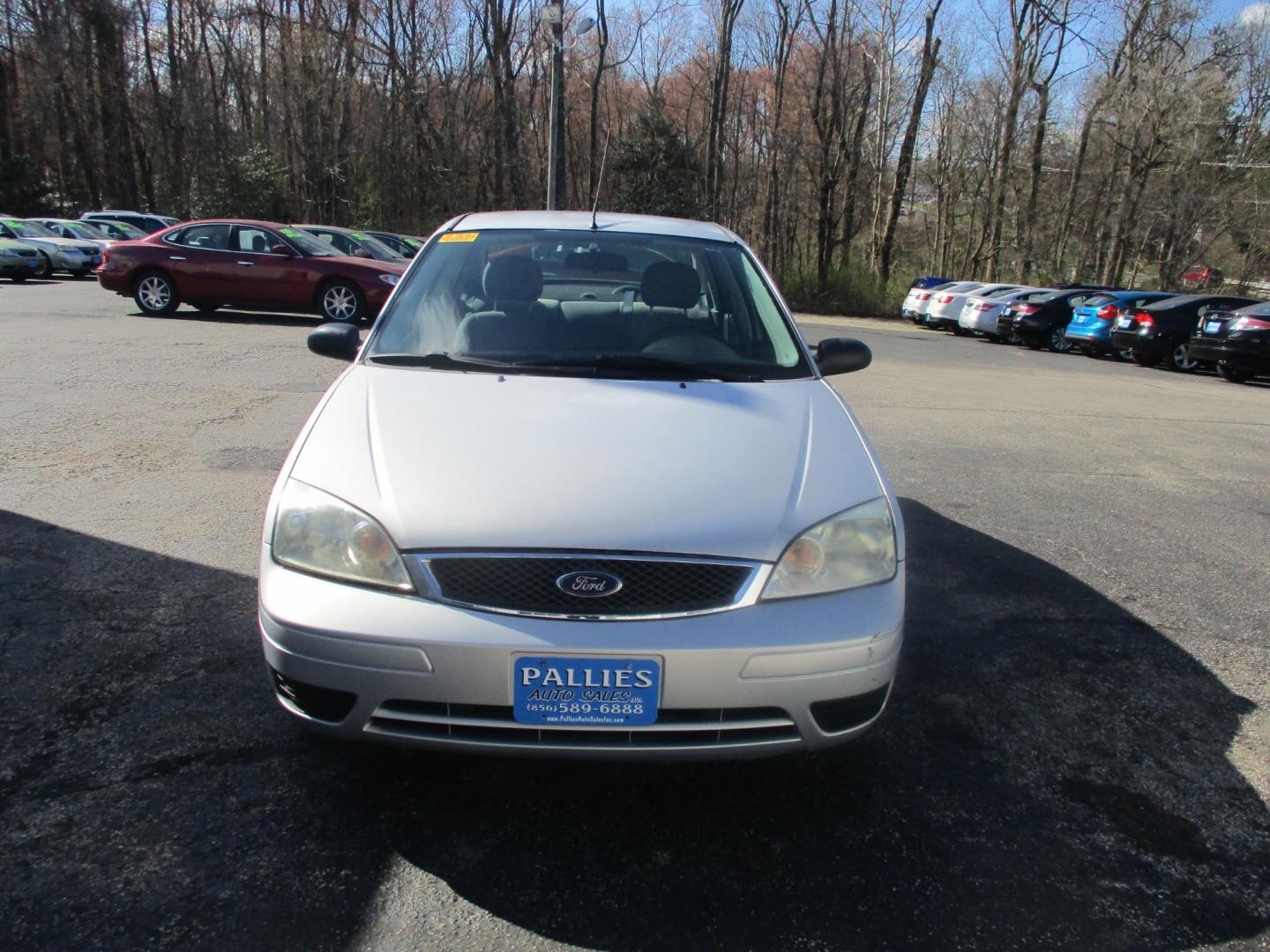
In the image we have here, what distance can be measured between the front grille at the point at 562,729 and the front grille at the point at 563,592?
0.81 ft

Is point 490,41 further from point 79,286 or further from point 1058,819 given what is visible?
point 1058,819

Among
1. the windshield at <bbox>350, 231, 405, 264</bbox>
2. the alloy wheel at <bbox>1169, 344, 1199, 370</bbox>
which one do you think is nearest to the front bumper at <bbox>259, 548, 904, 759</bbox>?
the windshield at <bbox>350, 231, 405, 264</bbox>

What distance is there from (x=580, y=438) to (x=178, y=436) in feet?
16.5

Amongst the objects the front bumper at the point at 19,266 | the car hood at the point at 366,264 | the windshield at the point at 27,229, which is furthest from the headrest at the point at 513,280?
the windshield at the point at 27,229

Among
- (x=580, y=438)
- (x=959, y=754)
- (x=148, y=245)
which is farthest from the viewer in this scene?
(x=148, y=245)

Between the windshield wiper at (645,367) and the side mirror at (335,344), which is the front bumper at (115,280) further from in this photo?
the windshield wiper at (645,367)

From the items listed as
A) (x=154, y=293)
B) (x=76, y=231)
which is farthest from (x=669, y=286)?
(x=76, y=231)

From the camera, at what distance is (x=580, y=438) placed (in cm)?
263

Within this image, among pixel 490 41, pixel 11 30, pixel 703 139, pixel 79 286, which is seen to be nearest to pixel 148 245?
pixel 79 286

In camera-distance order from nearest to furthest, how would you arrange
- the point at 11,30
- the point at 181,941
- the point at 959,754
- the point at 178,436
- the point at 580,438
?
the point at 181,941, the point at 580,438, the point at 959,754, the point at 178,436, the point at 11,30

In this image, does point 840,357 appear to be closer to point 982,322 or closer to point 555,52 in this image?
point 555,52

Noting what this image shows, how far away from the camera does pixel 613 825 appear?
96.2 inches

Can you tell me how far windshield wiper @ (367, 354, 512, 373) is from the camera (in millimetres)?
3189

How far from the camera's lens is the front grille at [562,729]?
87.0 inches
